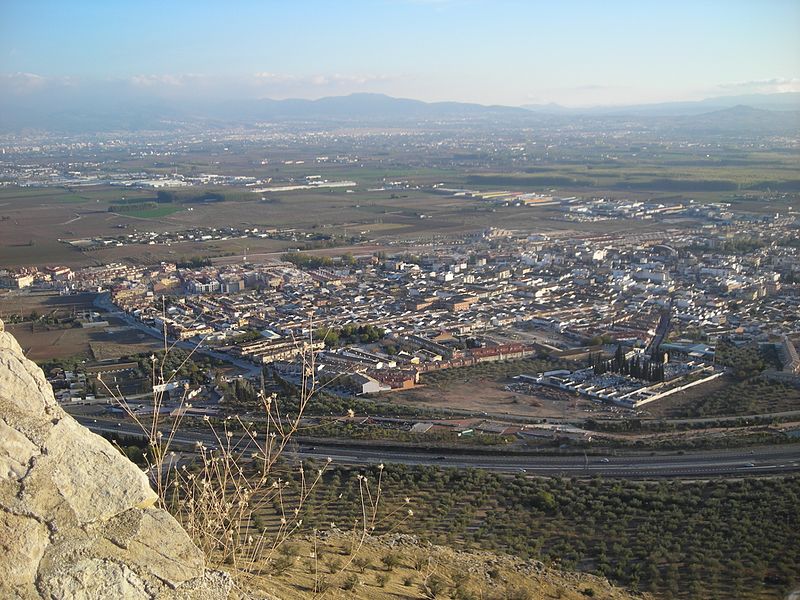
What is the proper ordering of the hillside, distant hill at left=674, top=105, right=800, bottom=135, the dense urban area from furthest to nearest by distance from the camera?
distant hill at left=674, top=105, right=800, bottom=135 → the dense urban area → the hillside

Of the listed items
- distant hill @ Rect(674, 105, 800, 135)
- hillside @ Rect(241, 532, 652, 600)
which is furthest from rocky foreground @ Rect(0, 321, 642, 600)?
distant hill @ Rect(674, 105, 800, 135)

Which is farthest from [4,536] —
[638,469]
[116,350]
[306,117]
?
[306,117]

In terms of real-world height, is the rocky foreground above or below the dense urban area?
above

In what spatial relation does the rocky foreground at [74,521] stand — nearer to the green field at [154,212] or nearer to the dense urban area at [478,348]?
the dense urban area at [478,348]

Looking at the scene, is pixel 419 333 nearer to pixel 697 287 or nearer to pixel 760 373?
pixel 760 373

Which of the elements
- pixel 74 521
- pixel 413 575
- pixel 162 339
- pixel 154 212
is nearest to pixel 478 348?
pixel 162 339

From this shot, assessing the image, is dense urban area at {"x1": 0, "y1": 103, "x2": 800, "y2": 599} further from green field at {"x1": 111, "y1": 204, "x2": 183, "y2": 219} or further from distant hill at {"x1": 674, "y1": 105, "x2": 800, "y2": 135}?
distant hill at {"x1": 674, "y1": 105, "x2": 800, "y2": 135}
